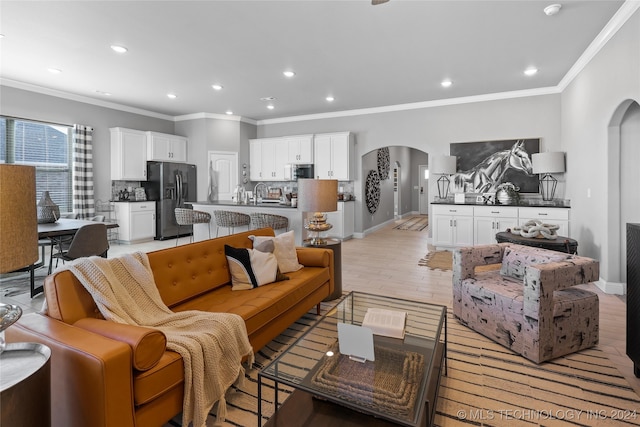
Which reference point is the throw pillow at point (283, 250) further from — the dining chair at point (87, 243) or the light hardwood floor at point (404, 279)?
the dining chair at point (87, 243)

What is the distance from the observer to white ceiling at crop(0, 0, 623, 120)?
3244mm

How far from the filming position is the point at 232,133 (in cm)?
796

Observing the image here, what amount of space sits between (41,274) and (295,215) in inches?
140

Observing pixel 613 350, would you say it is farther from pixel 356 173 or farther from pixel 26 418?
pixel 356 173

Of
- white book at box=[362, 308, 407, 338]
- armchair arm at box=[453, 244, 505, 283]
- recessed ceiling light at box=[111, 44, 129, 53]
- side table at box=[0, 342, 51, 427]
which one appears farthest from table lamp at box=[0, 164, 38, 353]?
recessed ceiling light at box=[111, 44, 129, 53]

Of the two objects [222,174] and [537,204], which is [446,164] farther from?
[222,174]

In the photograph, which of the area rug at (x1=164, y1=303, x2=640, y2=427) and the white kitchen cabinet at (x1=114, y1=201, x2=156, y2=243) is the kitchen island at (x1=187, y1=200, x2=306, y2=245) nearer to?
the white kitchen cabinet at (x1=114, y1=201, x2=156, y2=243)

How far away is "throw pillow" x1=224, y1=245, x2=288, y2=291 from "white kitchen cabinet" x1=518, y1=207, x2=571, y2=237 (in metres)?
4.52

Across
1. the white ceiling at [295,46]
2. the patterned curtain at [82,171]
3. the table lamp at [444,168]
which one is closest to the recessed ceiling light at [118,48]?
the white ceiling at [295,46]

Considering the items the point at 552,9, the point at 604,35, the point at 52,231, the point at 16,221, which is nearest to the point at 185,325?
the point at 16,221

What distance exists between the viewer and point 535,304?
2168 mm

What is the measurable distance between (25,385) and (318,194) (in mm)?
2557

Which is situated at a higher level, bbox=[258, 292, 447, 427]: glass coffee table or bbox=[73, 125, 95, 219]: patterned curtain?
bbox=[73, 125, 95, 219]: patterned curtain

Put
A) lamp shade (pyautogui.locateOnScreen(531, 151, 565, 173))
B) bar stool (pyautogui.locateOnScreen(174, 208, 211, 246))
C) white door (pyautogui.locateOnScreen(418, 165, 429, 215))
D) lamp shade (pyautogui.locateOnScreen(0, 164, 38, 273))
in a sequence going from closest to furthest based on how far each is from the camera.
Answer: lamp shade (pyautogui.locateOnScreen(0, 164, 38, 273)) → lamp shade (pyautogui.locateOnScreen(531, 151, 565, 173)) → bar stool (pyautogui.locateOnScreen(174, 208, 211, 246)) → white door (pyautogui.locateOnScreen(418, 165, 429, 215))
